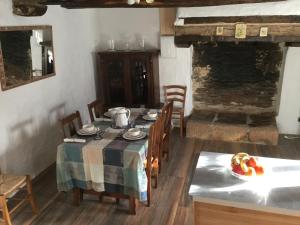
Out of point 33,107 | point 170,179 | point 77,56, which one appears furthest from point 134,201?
point 77,56

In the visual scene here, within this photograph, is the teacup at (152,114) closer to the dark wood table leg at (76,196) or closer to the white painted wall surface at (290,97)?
the dark wood table leg at (76,196)

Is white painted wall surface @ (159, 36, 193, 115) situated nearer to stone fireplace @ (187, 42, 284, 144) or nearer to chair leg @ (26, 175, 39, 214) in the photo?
stone fireplace @ (187, 42, 284, 144)

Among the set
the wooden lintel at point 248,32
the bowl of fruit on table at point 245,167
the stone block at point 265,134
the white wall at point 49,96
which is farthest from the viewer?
the stone block at point 265,134

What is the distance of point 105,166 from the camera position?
2547 mm

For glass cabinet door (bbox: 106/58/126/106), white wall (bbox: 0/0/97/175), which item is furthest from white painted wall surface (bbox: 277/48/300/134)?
white wall (bbox: 0/0/97/175)

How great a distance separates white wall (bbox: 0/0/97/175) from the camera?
2.97 m

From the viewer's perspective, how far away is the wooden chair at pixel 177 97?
4.47 m

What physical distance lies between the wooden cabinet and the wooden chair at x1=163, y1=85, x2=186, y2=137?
7.0 inches

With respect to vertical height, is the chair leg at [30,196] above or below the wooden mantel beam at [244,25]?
below

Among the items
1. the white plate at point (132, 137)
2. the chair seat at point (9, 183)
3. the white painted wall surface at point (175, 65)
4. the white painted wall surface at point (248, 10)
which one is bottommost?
the chair seat at point (9, 183)

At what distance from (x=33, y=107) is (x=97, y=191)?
4.28ft

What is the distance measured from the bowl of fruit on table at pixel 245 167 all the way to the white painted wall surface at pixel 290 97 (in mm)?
2810

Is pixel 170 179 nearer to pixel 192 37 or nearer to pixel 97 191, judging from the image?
pixel 97 191

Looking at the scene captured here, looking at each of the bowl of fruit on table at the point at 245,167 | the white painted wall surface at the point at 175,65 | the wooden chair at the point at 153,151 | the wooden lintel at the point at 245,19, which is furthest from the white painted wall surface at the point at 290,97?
the bowl of fruit on table at the point at 245,167
